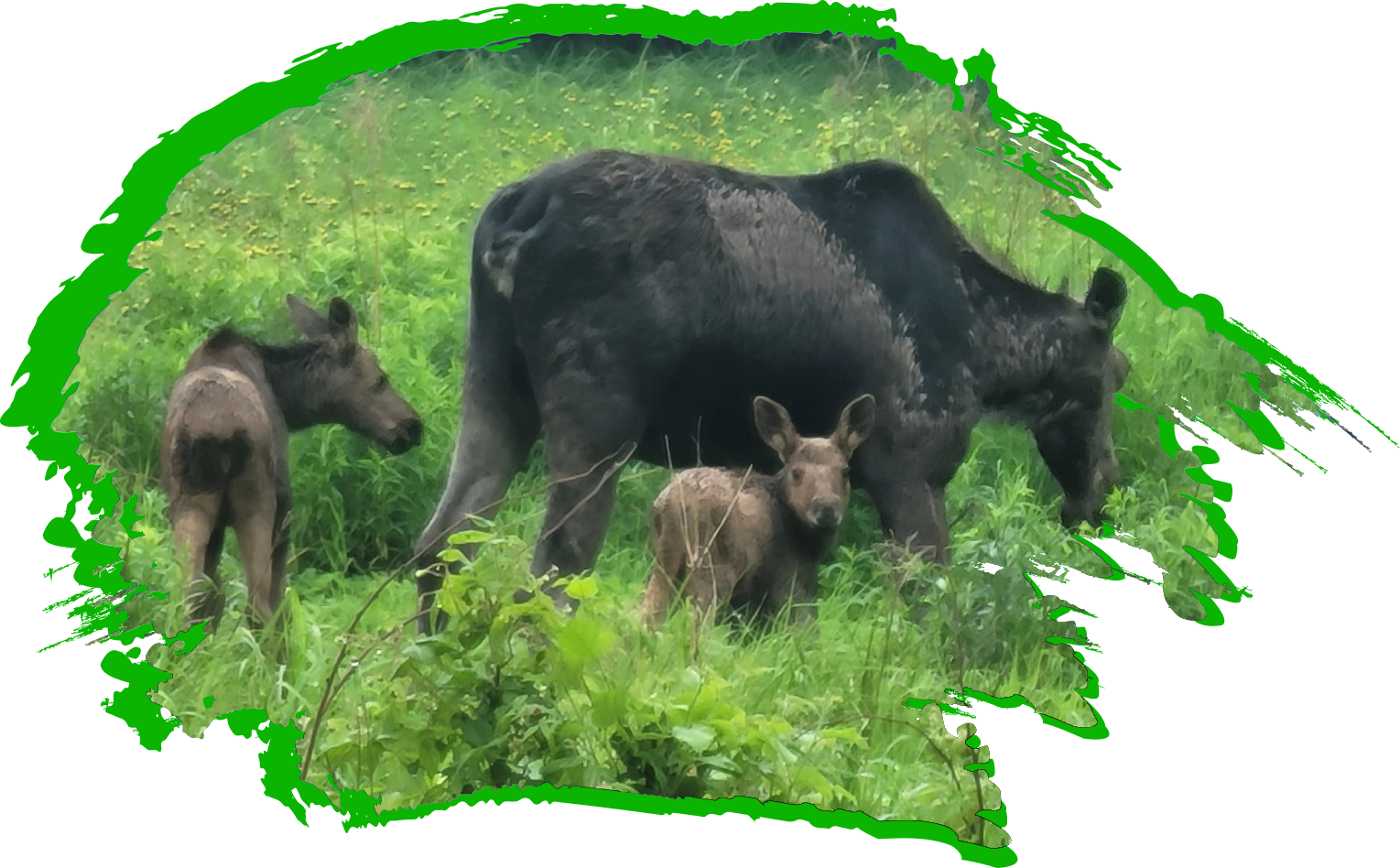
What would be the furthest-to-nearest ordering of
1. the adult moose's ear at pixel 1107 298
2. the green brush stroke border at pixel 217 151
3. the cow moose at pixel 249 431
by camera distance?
the adult moose's ear at pixel 1107 298, the cow moose at pixel 249 431, the green brush stroke border at pixel 217 151

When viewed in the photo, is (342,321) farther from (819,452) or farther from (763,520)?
(819,452)

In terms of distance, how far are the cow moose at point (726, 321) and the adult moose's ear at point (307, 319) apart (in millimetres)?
555

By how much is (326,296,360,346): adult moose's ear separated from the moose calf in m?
1.28

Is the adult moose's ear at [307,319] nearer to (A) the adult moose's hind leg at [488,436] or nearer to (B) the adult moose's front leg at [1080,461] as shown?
(A) the adult moose's hind leg at [488,436]

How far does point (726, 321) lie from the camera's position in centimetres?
718

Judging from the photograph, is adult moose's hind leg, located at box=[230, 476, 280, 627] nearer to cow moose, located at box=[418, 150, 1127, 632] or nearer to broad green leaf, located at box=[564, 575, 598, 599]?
cow moose, located at box=[418, 150, 1127, 632]

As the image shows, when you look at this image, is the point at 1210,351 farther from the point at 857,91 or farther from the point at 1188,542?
the point at 857,91

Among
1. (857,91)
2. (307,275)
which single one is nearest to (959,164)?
(857,91)

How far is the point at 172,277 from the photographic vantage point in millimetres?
6949

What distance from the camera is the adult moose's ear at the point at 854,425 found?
696 centimetres

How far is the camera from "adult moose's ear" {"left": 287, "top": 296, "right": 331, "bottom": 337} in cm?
728

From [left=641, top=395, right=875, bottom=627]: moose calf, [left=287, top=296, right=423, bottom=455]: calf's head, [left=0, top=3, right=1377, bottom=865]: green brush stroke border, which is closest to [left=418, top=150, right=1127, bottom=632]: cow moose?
[left=641, top=395, right=875, bottom=627]: moose calf

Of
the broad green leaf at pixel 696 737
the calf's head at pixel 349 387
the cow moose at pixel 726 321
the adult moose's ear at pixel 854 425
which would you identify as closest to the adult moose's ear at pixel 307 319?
the calf's head at pixel 349 387

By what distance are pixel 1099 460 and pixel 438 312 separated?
2.54 m
